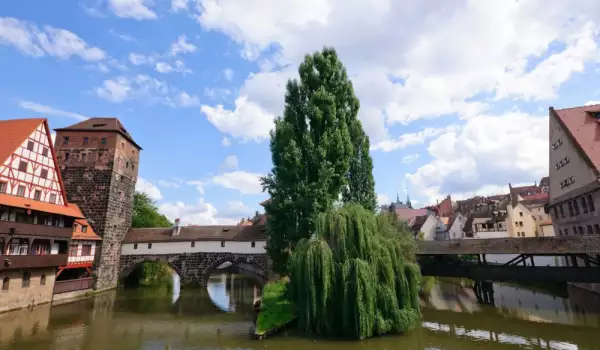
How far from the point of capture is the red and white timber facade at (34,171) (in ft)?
67.5

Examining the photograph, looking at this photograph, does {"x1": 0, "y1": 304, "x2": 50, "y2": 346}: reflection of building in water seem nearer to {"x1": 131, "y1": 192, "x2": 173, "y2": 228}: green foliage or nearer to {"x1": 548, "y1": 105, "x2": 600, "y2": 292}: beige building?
{"x1": 131, "y1": 192, "x2": 173, "y2": 228}: green foliage

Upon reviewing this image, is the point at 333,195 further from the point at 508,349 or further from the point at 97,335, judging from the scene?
the point at 97,335

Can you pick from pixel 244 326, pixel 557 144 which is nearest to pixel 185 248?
pixel 244 326

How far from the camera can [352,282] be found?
13.0m

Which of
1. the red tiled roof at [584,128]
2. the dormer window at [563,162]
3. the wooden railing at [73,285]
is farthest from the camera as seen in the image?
the wooden railing at [73,285]

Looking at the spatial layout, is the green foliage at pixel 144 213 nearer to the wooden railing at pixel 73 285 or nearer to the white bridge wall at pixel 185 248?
the white bridge wall at pixel 185 248

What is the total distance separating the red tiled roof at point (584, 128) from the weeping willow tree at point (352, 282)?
1574 cm

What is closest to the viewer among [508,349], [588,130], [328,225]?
[508,349]

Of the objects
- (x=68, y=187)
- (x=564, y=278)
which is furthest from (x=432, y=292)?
(x=68, y=187)

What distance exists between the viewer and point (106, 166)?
3109 centimetres

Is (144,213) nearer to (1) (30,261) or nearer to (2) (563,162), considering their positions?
(1) (30,261)

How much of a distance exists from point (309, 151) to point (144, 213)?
3350 centimetres

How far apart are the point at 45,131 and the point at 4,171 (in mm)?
4742

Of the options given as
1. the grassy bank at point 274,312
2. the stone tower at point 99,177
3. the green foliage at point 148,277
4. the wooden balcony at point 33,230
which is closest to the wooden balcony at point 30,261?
the wooden balcony at point 33,230
